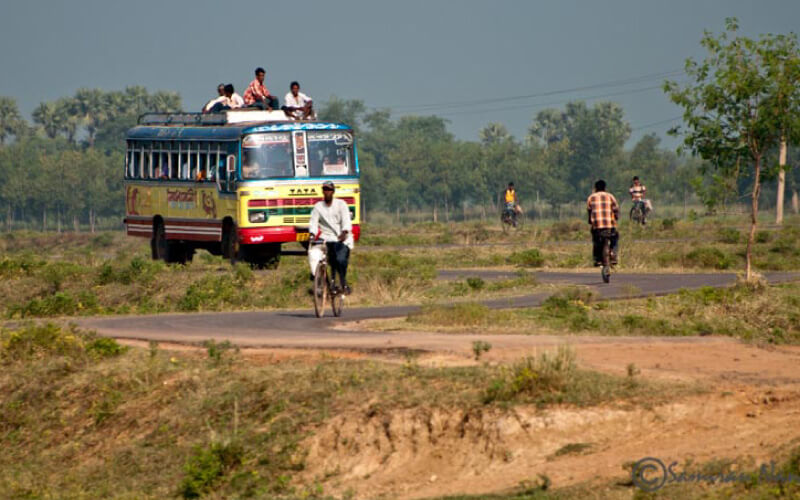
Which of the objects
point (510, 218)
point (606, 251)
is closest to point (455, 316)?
point (606, 251)

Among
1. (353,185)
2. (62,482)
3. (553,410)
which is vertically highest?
(353,185)

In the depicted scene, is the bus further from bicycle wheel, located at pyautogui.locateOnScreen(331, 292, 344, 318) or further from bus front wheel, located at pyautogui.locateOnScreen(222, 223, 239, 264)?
bicycle wheel, located at pyautogui.locateOnScreen(331, 292, 344, 318)

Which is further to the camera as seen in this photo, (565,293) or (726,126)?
(726,126)

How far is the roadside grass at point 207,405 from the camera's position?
13.5 meters

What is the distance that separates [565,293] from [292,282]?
649 cm

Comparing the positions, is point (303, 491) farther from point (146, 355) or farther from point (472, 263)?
point (472, 263)

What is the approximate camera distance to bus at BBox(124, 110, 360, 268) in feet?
100

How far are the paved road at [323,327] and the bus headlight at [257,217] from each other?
20.7ft

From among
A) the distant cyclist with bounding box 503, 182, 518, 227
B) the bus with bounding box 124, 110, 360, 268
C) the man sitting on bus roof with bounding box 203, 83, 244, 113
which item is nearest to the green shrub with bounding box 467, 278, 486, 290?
the bus with bounding box 124, 110, 360, 268

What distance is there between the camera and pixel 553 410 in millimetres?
13227

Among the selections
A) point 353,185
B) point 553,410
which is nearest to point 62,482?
point 553,410

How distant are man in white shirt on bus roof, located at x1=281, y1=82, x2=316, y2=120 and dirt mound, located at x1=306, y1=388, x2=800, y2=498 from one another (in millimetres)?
18756

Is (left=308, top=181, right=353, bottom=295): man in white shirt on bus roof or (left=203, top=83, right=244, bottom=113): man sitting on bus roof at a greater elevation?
(left=203, top=83, right=244, bottom=113): man sitting on bus roof

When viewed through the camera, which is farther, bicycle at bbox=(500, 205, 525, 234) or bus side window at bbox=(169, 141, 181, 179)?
bicycle at bbox=(500, 205, 525, 234)
